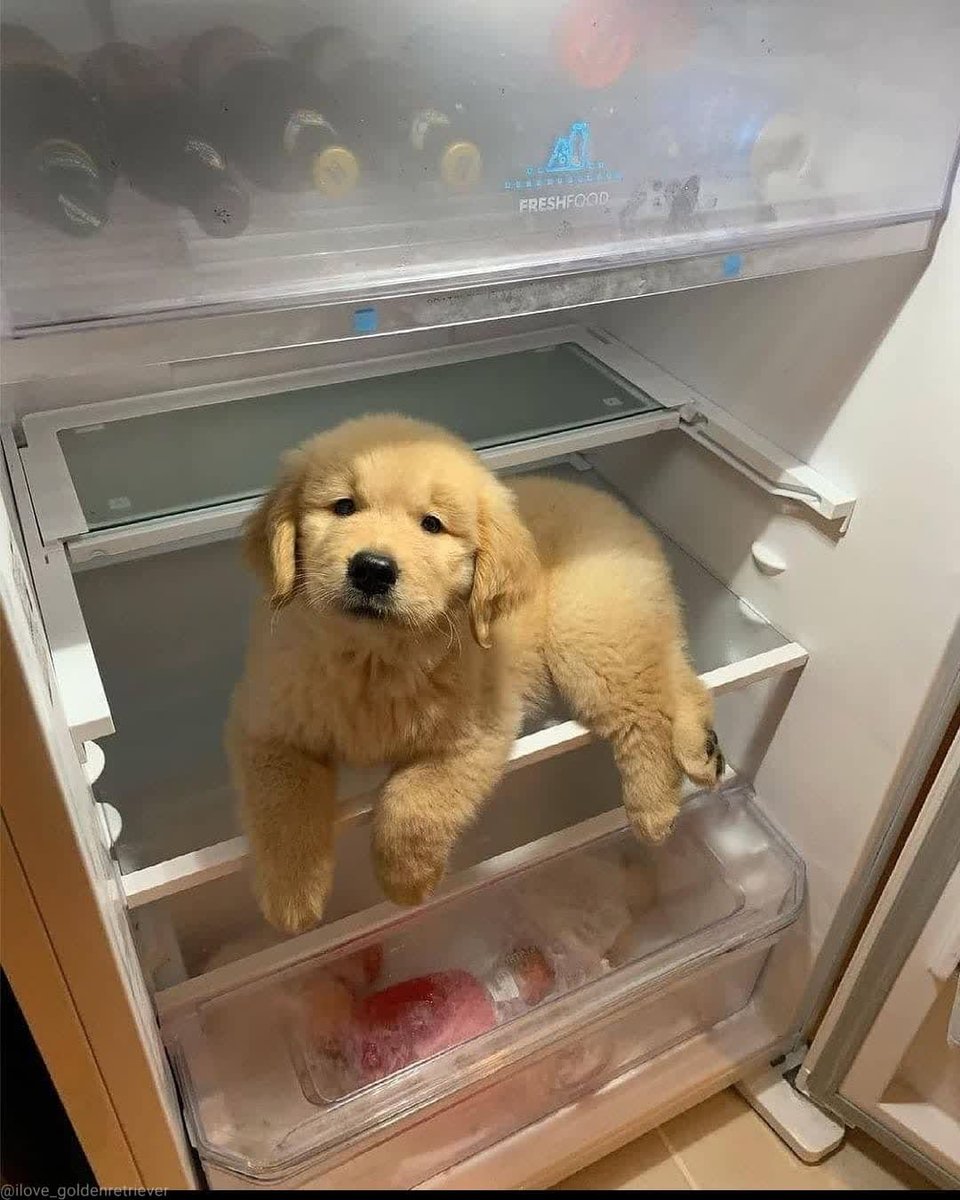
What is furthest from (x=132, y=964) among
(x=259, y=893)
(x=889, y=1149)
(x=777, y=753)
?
(x=889, y=1149)

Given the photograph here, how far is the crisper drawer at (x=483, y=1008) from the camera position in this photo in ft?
2.94

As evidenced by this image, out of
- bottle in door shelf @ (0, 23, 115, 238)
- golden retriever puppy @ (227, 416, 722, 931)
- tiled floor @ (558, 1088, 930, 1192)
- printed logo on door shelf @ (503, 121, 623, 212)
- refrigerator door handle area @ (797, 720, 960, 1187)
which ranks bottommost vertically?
tiled floor @ (558, 1088, 930, 1192)

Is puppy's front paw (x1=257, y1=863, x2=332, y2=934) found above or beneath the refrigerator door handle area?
above

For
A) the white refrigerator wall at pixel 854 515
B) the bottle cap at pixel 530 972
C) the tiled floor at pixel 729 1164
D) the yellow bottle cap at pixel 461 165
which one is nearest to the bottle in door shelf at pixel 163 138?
the yellow bottle cap at pixel 461 165

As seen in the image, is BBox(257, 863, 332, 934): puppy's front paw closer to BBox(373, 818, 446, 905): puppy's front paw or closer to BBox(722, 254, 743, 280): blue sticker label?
BBox(373, 818, 446, 905): puppy's front paw

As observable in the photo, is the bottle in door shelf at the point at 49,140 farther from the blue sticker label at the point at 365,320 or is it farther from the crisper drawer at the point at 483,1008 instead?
the crisper drawer at the point at 483,1008

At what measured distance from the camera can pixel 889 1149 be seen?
1.12 metres

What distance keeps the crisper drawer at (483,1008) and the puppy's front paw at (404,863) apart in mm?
87

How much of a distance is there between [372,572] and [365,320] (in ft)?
0.57

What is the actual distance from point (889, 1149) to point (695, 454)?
88 cm

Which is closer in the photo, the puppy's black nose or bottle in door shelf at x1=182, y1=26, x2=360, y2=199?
bottle in door shelf at x1=182, y1=26, x2=360, y2=199

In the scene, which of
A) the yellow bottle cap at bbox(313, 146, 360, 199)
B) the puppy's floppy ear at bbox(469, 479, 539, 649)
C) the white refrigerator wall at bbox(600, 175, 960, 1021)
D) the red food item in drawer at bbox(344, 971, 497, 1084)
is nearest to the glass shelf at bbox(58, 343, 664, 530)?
the white refrigerator wall at bbox(600, 175, 960, 1021)

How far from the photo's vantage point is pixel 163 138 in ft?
1.80

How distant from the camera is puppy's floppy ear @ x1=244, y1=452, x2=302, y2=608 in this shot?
0.71 m
